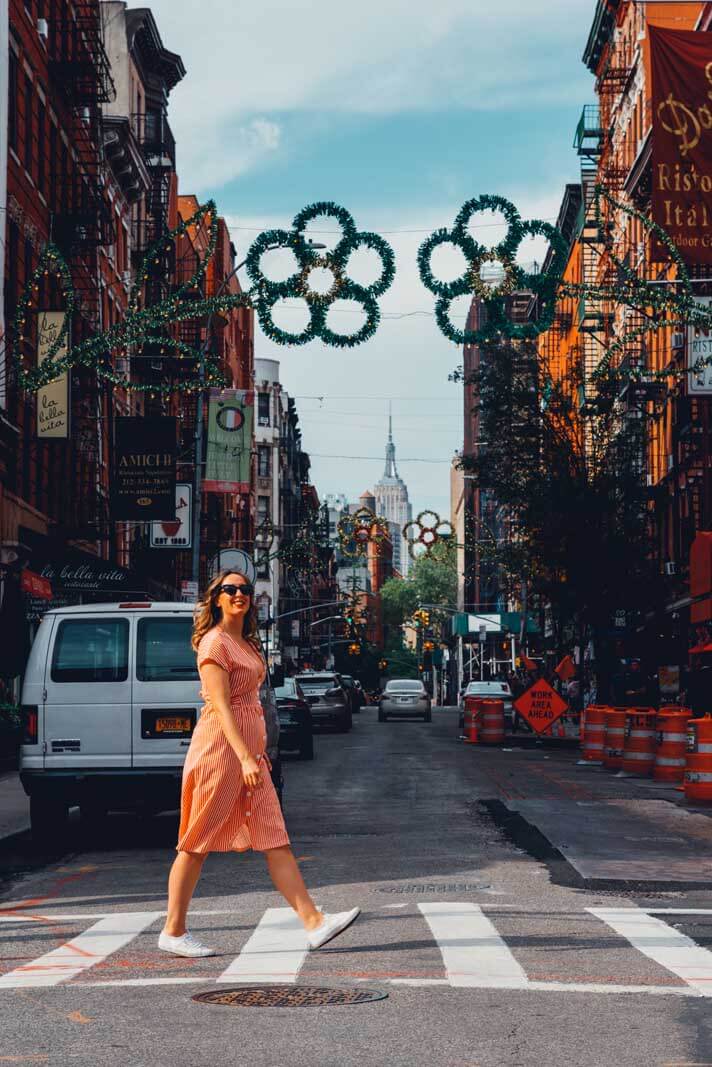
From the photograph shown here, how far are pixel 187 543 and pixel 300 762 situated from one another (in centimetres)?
1285

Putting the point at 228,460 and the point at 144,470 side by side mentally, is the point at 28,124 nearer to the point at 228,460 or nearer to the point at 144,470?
the point at 144,470

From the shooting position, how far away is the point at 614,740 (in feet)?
92.5

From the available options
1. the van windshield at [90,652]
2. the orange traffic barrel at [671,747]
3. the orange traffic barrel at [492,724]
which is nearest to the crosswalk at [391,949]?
the van windshield at [90,652]

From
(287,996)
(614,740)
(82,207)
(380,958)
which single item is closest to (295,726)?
(614,740)

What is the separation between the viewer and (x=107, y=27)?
57281 millimetres

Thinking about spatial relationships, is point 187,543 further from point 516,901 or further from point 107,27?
point 516,901

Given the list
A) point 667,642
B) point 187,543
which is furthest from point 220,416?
point 667,642

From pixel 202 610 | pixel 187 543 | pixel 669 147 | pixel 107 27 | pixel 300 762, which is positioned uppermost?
pixel 107 27

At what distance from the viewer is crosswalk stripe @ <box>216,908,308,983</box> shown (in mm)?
8180

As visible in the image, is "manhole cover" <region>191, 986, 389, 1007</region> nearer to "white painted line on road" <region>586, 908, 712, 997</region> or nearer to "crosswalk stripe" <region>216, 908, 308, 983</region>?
"crosswalk stripe" <region>216, 908, 308, 983</region>

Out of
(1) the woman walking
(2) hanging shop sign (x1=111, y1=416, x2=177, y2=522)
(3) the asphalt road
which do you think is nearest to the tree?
(2) hanging shop sign (x1=111, y1=416, x2=177, y2=522)

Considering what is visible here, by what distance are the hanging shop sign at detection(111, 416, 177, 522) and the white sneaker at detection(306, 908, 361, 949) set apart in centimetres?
2784

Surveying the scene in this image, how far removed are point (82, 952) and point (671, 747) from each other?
17.1 metres

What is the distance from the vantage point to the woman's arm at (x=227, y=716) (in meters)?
8.29
